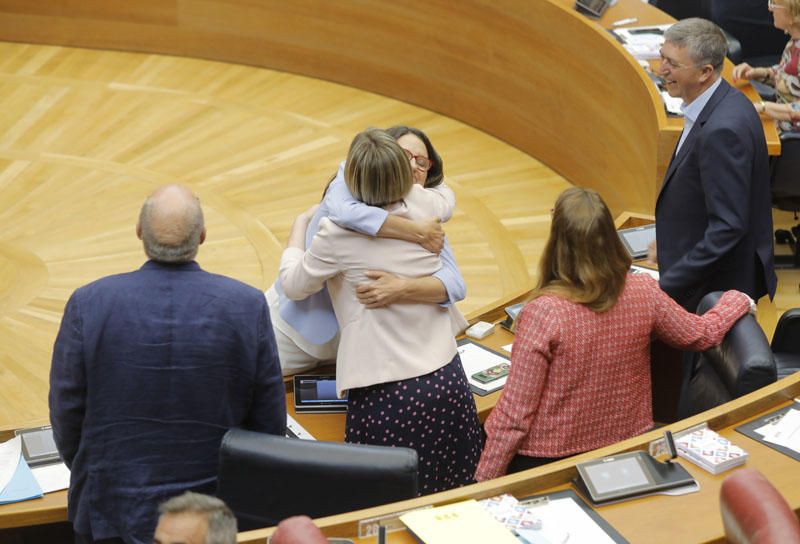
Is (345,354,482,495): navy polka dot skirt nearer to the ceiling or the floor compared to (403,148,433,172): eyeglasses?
nearer to the floor

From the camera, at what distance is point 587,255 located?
8.57ft

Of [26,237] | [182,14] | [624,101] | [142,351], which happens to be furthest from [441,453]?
[182,14]

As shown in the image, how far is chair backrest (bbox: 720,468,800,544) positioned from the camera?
191cm

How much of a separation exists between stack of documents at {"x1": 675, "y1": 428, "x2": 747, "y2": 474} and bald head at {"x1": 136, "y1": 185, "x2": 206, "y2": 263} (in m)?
1.24

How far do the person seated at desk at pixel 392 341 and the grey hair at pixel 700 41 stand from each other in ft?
3.54

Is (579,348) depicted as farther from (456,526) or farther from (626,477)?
(456,526)

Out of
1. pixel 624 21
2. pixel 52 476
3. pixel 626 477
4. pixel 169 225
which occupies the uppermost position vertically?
pixel 624 21

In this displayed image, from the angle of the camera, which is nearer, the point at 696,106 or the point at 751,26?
the point at 696,106

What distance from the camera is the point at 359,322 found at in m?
2.96

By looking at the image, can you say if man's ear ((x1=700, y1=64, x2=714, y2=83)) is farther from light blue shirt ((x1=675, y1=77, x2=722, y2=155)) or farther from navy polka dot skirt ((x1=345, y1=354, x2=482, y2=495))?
navy polka dot skirt ((x1=345, y1=354, x2=482, y2=495))

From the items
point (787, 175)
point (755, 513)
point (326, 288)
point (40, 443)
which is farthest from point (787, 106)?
point (40, 443)

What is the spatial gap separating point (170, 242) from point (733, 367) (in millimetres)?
1462

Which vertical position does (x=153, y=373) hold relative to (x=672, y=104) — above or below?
below

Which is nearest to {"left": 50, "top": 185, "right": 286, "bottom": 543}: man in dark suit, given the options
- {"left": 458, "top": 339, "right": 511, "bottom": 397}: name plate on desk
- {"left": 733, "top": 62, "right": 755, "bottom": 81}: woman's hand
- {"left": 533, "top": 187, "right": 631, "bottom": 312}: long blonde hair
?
{"left": 533, "top": 187, "right": 631, "bottom": 312}: long blonde hair
